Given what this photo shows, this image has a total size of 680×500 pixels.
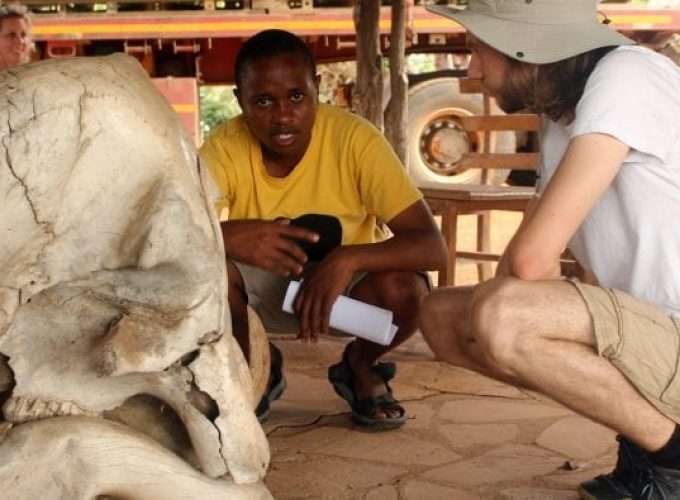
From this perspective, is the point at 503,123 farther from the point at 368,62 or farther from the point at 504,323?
the point at 504,323

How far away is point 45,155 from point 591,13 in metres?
1.34

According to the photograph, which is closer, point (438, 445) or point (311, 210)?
point (438, 445)

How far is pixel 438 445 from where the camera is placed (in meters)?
3.17

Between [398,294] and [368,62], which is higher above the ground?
[368,62]

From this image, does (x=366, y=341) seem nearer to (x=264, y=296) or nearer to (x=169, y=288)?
(x=264, y=296)

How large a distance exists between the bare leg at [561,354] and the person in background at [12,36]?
364 cm

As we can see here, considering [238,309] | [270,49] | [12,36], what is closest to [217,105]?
[12,36]

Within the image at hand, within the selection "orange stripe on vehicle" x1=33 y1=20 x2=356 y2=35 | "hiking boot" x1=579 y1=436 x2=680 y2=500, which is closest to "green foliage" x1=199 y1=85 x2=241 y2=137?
"orange stripe on vehicle" x1=33 y1=20 x2=356 y2=35

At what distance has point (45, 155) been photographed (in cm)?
159

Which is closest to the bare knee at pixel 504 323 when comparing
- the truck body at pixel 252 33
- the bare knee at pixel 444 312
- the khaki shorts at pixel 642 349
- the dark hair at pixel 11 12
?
the khaki shorts at pixel 642 349

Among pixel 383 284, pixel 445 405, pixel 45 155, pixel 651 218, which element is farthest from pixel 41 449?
pixel 445 405

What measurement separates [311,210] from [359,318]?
1.46ft

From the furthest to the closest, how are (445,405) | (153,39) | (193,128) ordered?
(193,128), (153,39), (445,405)

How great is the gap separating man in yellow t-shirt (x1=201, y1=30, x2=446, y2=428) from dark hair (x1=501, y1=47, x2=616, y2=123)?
0.76 m
